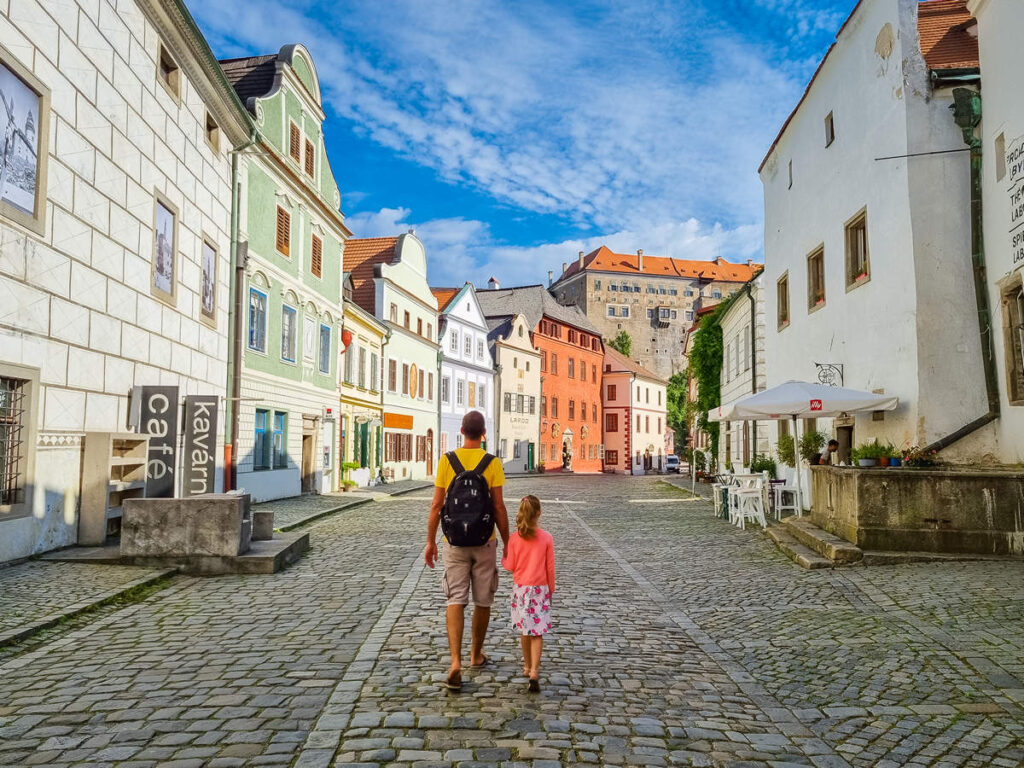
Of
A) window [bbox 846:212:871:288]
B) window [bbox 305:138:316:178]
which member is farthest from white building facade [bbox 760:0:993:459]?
window [bbox 305:138:316:178]

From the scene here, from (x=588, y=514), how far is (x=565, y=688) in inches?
585

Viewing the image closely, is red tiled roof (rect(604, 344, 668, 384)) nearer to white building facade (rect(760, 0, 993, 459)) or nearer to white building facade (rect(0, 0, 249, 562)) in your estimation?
white building facade (rect(760, 0, 993, 459))

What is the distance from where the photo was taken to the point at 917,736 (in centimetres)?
455

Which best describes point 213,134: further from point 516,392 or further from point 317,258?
point 516,392

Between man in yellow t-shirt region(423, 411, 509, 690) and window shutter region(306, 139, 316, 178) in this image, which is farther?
window shutter region(306, 139, 316, 178)

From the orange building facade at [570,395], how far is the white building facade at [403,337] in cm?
1983

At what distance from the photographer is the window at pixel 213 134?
17281 millimetres

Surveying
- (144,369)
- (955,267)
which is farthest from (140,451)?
(955,267)

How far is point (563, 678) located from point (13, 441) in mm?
7439

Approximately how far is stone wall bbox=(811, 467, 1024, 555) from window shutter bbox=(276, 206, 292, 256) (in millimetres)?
16800

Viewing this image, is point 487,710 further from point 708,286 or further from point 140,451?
point 708,286

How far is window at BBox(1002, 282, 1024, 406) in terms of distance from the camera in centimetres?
1157

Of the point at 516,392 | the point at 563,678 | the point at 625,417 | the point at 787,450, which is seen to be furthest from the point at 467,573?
the point at 625,417

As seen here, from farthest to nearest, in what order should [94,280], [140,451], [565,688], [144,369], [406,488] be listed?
[406,488]
[144,369]
[140,451]
[94,280]
[565,688]
